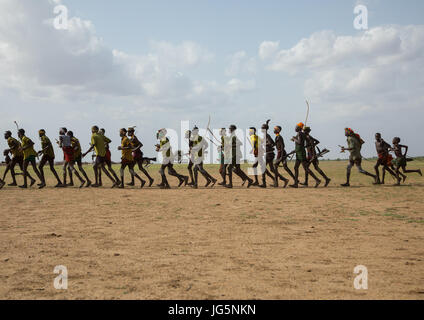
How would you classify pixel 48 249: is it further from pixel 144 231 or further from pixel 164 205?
pixel 164 205

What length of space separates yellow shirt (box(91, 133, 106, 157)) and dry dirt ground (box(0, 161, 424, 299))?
4.96 metres

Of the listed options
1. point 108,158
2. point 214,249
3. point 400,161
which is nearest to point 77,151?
point 108,158

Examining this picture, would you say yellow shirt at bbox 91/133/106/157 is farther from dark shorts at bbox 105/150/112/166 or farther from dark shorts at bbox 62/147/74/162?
dark shorts at bbox 62/147/74/162

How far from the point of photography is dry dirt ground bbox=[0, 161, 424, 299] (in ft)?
14.2

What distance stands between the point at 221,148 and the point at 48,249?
1005cm

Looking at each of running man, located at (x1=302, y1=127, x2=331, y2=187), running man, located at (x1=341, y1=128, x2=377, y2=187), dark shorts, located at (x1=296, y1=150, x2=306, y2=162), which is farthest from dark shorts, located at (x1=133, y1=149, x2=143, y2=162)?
running man, located at (x1=341, y1=128, x2=377, y2=187)

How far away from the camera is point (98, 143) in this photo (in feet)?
52.1

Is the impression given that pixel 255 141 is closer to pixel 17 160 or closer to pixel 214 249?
pixel 17 160

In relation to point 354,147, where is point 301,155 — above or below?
below

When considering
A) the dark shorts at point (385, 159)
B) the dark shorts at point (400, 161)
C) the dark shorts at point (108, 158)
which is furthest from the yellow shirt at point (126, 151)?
the dark shorts at point (400, 161)

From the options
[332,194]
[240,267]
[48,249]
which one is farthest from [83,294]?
[332,194]

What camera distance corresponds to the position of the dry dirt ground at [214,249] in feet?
14.2

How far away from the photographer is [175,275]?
15.8 ft

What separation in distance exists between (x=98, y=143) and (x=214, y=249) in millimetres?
10942
